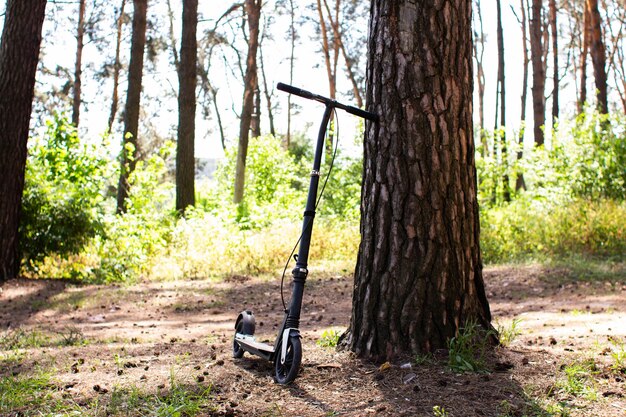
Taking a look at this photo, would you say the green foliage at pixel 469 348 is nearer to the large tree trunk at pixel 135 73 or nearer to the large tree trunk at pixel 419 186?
the large tree trunk at pixel 419 186

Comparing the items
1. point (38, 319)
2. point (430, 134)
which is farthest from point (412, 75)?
point (38, 319)

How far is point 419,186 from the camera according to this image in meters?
3.77

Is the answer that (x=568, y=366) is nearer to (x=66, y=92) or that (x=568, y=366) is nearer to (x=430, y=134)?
(x=430, y=134)

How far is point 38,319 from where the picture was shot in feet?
23.6

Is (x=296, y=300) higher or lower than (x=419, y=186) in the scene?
lower

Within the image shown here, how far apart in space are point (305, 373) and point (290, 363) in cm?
15

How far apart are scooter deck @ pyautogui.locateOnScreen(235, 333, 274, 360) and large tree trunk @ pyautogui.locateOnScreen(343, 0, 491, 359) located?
540 millimetres

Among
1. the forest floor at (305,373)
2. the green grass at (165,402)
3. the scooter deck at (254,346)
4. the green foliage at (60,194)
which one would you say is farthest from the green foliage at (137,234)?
the green grass at (165,402)

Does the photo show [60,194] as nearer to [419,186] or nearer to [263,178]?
[419,186]

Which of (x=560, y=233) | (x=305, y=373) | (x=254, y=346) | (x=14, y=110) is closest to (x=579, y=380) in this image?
(x=305, y=373)

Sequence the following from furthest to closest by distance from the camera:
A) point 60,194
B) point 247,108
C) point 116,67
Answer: point 116,67 → point 247,108 → point 60,194

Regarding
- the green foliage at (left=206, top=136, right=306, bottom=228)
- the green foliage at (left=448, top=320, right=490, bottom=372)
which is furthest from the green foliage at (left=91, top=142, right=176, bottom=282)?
the green foliage at (left=448, top=320, right=490, bottom=372)

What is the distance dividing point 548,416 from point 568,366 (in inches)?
26.8

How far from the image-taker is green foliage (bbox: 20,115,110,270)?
970 centimetres
